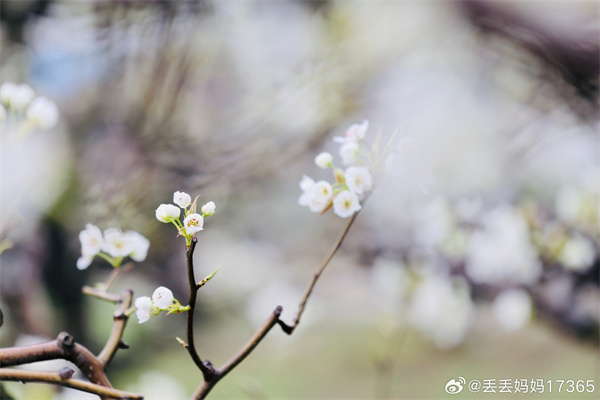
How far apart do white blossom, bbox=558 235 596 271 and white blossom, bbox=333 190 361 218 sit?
0.48 metres

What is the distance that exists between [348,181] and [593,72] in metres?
0.52

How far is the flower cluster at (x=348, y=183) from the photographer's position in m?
0.19

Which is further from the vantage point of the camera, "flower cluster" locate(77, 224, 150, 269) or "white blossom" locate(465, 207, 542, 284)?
"white blossom" locate(465, 207, 542, 284)

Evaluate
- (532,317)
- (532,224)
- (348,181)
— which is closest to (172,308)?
(348,181)

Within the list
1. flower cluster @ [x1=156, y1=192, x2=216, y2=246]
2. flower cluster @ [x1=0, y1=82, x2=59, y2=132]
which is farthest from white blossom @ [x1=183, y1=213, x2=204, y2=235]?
flower cluster @ [x1=0, y1=82, x2=59, y2=132]

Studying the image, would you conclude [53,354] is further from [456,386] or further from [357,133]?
[456,386]

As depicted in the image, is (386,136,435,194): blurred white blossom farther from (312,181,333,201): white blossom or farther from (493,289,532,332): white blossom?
(493,289,532,332): white blossom

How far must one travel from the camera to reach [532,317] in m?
0.65

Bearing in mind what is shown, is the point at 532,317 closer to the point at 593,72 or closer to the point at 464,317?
the point at 464,317

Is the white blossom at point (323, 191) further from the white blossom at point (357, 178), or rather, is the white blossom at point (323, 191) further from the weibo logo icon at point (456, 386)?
the weibo logo icon at point (456, 386)

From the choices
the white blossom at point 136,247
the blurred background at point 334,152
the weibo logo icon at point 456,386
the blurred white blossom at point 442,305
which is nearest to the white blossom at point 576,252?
the blurred background at point 334,152

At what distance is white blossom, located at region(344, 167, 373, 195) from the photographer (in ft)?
0.62

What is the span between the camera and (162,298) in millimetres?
154

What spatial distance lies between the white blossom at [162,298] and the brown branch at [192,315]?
1cm
